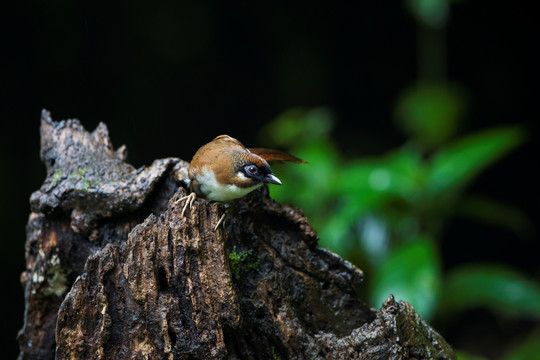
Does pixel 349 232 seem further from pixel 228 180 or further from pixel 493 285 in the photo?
pixel 228 180

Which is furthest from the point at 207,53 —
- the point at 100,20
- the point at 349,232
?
the point at 349,232

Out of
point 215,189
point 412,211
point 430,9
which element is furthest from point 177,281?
point 430,9

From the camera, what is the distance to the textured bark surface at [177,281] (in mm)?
1593

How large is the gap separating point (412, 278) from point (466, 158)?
80 centimetres

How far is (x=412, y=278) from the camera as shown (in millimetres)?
3082

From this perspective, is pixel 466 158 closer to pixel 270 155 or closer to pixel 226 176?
pixel 270 155

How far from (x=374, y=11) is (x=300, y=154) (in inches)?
77.4

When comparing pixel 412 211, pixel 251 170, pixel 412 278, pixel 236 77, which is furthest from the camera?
pixel 236 77

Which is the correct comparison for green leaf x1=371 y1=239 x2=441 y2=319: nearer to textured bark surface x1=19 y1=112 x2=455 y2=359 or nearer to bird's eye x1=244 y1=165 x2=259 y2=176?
textured bark surface x1=19 y1=112 x2=455 y2=359

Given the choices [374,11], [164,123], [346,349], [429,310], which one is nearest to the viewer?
[346,349]

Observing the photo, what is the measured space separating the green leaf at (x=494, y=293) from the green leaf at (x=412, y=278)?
0.96ft

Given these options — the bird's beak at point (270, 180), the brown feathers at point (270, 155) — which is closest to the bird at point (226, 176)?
the bird's beak at point (270, 180)

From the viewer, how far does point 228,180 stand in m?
1.70

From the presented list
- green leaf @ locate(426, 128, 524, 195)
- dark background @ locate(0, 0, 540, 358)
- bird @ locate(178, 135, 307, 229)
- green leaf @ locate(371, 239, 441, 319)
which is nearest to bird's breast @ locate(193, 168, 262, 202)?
bird @ locate(178, 135, 307, 229)
